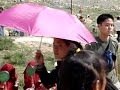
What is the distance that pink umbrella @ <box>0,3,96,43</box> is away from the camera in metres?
3.87

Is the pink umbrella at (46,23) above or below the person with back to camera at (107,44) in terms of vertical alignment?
above

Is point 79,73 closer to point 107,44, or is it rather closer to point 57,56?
point 57,56

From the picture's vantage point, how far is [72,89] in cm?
228

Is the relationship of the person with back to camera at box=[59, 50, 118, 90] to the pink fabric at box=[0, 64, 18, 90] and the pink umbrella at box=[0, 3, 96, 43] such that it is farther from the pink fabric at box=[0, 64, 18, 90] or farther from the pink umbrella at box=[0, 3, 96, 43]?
the pink fabric at box=[0, 64, 18, 90]

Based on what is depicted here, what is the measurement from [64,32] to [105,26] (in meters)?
1.35

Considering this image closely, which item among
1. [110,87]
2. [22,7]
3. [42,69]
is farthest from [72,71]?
[22,7]

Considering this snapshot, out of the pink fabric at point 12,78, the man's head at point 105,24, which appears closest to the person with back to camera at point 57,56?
the man's head at point 105,24

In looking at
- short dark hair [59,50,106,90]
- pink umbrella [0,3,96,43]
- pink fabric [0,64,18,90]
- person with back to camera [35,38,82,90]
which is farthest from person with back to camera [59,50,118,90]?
pink fabric [0,64,18,90]

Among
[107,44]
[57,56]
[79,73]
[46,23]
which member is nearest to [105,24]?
[107,44]

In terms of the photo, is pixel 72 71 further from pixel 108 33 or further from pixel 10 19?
pixel 108 33

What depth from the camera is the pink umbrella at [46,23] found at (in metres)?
3.87

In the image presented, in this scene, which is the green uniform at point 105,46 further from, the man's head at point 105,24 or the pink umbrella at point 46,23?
the pink umbrella at point 46,23

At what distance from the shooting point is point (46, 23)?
3953mm

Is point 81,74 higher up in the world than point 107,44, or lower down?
higher up
